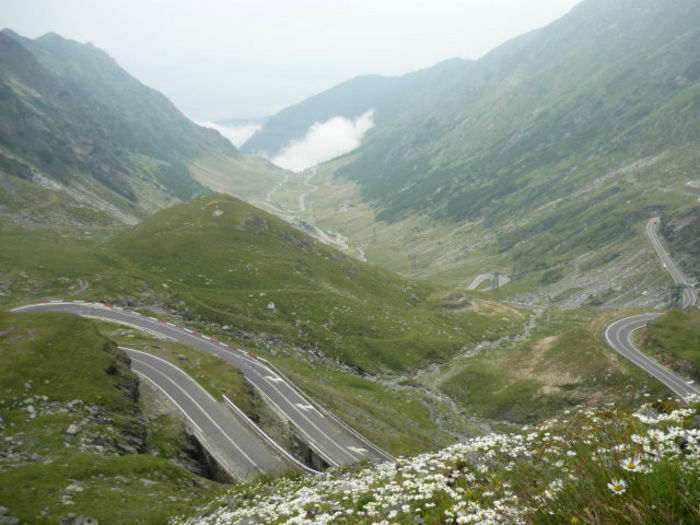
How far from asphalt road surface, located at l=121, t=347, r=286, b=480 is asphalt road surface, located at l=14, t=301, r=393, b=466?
799 cm

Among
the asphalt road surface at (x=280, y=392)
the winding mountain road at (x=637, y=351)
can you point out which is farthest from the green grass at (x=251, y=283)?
the winding mountain road at (x=637, y=351)

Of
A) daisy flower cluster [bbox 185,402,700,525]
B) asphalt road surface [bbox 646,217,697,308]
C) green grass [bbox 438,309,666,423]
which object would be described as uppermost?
Result: daisy flower cluster [bbox 185,402,700,525]

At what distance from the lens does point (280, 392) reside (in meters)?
58.0

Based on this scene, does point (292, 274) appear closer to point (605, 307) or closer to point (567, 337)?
point (567, 337)

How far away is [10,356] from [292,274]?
3168 inches

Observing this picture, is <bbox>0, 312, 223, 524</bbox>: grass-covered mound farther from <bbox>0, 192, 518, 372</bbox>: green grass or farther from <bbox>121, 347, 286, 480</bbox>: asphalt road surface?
<bbox>0, 192, 518, 372</bbox>: green grass

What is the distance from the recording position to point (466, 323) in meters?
129

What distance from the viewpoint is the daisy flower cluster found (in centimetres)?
538

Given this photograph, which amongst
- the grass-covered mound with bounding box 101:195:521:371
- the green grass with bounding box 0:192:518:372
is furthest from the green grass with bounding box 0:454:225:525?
the grass-covered mound with bounding box 101:195:521:371

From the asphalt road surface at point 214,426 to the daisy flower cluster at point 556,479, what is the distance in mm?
26011

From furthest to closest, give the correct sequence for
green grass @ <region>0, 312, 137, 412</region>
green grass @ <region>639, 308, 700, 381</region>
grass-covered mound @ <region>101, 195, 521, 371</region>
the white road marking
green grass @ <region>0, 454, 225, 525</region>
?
grass-covered mound @ <region>101, 195, 521, 371</region>, green grass @ <region>639, 308, 700, 381</region>, the white road marking, green grass @ <region>0, 312, 137, 412</region>, green grass @ <region>0, 454, 225, 525</region>

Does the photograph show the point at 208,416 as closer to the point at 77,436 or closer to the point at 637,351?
the point at 77,436

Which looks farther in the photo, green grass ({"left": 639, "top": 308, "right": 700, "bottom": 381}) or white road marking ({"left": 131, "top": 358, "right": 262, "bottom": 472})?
green grass ({"left": 639, "top": 308, "right": 700, "bottom": 381})

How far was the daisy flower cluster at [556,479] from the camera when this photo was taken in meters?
5.38
